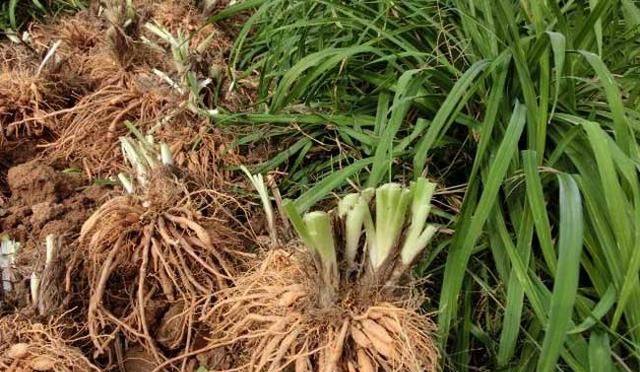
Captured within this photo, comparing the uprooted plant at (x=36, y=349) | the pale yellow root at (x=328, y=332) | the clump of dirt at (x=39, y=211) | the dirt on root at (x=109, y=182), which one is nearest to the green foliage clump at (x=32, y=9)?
the dirt on root at (x=109, y=182)

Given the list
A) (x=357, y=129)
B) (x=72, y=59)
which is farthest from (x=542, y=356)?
(x=72, y=59)

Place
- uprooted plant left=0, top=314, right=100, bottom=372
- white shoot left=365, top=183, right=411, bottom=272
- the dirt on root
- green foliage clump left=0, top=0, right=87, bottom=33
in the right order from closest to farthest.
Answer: white shoot left=365, top=183, right=411, bottom=272 → uprooted plant left=0, top=314, right=100, bottom=372 → the dirt on root → green foliage clump left=0, top=0, right=87, bottom=33

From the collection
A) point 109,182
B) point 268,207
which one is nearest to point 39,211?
point 109,182

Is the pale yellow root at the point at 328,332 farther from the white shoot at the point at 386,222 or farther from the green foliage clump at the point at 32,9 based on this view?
the green foliage clump at the point at 32,9

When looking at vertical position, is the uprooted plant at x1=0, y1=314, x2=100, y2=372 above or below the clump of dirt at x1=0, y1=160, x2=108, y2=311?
below

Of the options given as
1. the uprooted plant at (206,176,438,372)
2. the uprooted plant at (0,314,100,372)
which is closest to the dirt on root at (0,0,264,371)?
the uprooted plant at (0,314,100,372)

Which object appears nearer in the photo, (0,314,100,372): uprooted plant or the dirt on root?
(0,314,100,372): uprooted plant

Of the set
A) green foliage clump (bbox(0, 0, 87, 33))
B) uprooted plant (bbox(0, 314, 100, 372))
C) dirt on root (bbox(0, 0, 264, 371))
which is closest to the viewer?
uprooted plant (bbox(0, 314, 100, 372))

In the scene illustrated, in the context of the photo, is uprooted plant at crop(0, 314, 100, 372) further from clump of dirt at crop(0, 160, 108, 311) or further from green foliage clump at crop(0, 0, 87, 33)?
green foliage clump at crop(0, 0, 87, 33)

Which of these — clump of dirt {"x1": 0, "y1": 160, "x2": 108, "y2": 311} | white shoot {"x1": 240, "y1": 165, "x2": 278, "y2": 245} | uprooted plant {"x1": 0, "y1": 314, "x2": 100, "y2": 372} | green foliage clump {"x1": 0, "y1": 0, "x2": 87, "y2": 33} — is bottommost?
uprooted plant {"x1": 0, "y1": 314, "x2": 100, "y2": 372}
